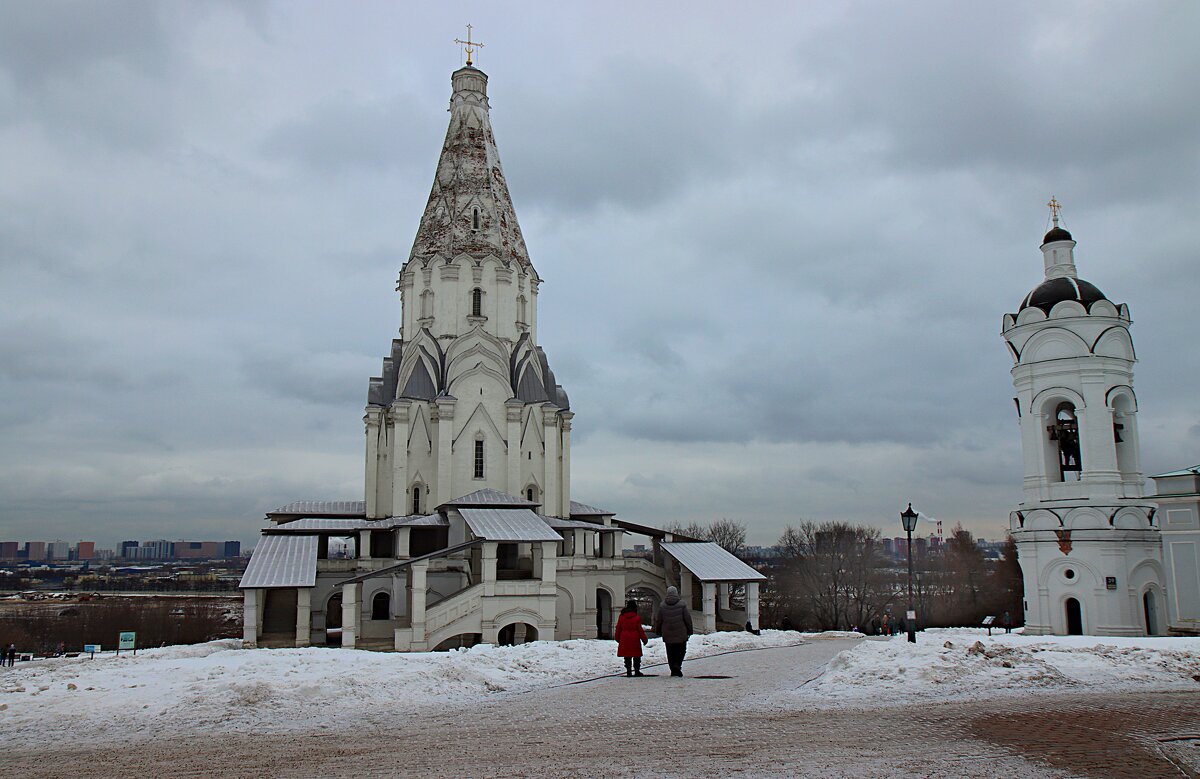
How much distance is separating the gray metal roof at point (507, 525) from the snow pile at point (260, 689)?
13152 mm

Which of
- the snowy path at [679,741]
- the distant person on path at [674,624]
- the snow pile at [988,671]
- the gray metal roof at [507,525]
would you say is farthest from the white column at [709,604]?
the snowy path at [679,741]

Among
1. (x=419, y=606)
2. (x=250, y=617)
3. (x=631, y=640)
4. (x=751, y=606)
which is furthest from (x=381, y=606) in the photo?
(x=631, y=640)

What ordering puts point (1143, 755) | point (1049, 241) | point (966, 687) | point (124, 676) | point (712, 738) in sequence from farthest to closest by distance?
point (1049, 241)
point (124, 676)
point (966, 687)
point (712, 738)
point (1143, 755)

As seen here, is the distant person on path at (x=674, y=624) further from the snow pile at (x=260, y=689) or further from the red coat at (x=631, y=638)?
the snow pile at (x=260, y=689)

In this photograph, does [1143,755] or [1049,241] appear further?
[1049,241]

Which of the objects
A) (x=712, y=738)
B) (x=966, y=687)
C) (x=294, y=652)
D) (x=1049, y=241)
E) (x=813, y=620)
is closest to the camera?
(x=712, y=738)

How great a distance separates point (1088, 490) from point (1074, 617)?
3.46 m

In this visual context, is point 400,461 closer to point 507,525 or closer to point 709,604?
point 507,525

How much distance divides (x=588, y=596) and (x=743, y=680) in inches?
838

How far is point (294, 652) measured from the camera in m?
14.8

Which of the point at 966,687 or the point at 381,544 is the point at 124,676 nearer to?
the point at 966,687

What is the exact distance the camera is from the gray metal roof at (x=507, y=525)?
28.3 meters

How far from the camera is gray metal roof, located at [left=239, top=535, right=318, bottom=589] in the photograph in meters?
27.1

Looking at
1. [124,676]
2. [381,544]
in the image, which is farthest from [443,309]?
[124,676]
